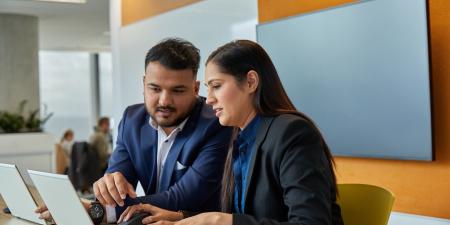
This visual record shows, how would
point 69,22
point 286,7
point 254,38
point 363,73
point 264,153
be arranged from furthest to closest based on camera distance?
point 69,22 < point 254,38 < point 286,7 < point 363,73 < point 264,153

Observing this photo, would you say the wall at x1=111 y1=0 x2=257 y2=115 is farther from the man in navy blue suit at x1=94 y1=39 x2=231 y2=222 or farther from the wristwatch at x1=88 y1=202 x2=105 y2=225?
the wristwatch at x1=88 y1=202 x2=105 y2=225

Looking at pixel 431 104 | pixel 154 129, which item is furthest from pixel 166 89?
pixel 431 104

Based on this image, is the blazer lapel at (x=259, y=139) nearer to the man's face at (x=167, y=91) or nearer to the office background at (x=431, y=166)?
the man's face at (x=167, y=91)

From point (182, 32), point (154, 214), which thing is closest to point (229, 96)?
point (154, 214)

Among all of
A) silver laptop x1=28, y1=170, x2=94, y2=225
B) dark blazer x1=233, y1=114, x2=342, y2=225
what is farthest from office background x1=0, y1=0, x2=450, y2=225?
silver laptop x1=28, y1=170, x2=94, y2=225

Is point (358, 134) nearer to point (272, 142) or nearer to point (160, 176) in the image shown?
point (160, 176)

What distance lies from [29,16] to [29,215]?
7.60m

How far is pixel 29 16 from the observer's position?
912 cm

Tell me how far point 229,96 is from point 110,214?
66cm

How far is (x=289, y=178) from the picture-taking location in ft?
4.71

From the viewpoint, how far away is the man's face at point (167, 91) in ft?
6.58

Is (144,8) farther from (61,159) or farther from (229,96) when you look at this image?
(61,159)

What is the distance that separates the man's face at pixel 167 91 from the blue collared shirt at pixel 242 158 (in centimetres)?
39

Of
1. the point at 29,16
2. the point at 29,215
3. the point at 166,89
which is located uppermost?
the point at 29,16
